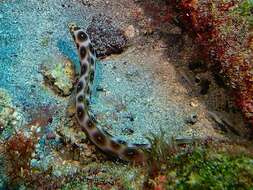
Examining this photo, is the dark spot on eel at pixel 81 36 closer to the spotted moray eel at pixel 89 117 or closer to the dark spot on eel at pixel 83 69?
the spotted moray eel at pixel 89 117

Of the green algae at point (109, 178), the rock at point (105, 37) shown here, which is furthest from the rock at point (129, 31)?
the green algae at point (109, 178)

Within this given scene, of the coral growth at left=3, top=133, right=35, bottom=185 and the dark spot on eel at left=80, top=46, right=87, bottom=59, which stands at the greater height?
the dark spot on eel at left=80, top=46, right=87, bottom=59

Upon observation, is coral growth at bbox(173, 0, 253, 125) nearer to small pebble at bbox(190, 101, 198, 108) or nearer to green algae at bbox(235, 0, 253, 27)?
green algae at bbox(235, 0, 253, 27)

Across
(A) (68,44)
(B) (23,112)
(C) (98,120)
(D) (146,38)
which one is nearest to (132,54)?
(D) (146,38)

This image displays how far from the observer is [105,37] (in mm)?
7043

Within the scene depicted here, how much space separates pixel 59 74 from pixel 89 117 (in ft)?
4.08

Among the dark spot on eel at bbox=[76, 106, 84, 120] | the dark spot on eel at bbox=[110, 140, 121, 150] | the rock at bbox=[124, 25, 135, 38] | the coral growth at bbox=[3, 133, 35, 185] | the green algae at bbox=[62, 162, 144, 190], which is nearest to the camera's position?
the green algae at bbox=[62, 162, 144, 190]

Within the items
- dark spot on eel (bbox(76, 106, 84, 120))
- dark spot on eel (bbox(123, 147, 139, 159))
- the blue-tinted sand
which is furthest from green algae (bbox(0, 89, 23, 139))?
dark spot on eel (bbox(123, 147, 139, 159))

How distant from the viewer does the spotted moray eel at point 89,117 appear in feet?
16.4

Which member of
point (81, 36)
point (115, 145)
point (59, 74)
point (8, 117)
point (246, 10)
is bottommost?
point (8, 117)

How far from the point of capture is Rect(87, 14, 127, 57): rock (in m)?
6.93

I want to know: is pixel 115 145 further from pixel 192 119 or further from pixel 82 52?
pixel 82 52

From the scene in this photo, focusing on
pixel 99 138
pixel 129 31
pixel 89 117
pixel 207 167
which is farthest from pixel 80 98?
pixel 207 167

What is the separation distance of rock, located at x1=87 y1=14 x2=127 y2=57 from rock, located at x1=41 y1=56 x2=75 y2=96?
656 mm
